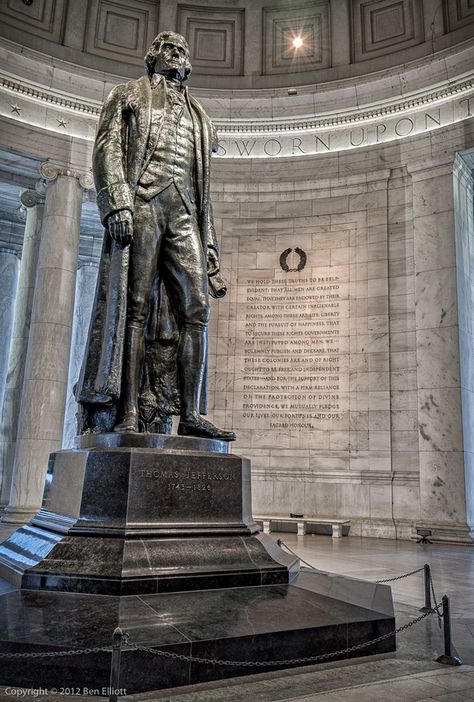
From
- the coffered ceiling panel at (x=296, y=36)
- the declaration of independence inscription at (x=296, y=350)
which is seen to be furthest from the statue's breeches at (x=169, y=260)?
the coffered ceiling panel at (x=296, y=36)

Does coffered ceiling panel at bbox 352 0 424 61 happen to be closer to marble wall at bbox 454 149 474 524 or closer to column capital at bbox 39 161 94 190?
marble wall at bbox 454 149 474 524

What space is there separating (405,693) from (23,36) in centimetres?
1644

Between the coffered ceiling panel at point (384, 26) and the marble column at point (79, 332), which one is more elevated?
the coffered ceiling panel at point (384, 26)

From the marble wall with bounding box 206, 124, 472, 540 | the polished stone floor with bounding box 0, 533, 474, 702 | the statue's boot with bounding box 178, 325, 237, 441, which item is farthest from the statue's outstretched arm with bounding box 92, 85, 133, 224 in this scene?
the marble wall with bounding box 206, 124, 472, 540

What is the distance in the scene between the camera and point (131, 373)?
518cm

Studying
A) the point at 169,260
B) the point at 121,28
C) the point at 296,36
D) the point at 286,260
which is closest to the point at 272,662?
the point at 169,260

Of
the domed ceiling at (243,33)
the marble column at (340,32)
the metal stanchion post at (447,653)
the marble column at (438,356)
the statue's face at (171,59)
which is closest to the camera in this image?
the metal stanchion post at (447,653)

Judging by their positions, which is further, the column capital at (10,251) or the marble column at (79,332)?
the column capital at (10,251)

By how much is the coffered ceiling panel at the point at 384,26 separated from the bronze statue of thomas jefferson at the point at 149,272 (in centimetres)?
1165

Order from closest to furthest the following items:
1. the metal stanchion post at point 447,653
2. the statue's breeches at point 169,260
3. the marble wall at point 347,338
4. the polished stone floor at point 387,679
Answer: the polished stone floor at point 387,679, the metal stanchion post at point 447,653, the statue's breeches at point 169,260, the marble wall at point 347,338

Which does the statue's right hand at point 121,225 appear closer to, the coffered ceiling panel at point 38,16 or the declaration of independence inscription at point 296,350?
the declaration of independence inscription at point 296,350

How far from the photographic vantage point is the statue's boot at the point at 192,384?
5383 millimetres

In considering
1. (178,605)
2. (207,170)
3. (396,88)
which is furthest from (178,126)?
(396,88)

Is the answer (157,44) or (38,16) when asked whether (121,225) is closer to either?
(157,44)
